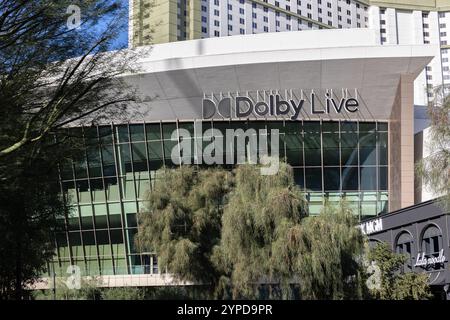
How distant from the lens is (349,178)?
130 ft

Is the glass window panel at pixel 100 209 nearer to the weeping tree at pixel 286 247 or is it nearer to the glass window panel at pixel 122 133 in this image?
the glass window panel at pixel 122 133

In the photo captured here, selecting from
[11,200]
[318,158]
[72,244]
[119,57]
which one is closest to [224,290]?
[11,200]

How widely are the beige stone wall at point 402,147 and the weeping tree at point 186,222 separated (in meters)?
13.7

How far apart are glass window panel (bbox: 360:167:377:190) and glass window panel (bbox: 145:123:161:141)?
1388 centimetres

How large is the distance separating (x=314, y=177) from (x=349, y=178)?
2.35m

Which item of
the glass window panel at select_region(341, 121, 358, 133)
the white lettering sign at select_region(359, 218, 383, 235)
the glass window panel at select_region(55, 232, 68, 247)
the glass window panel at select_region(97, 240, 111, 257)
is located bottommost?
the glass window panel at select_region(97, 240, 111, 257)

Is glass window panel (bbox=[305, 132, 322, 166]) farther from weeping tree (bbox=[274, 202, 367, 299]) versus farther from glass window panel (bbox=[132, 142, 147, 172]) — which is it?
weeping tree (bbox=[274, 202, 367, 299])

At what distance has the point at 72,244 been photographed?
42438 mm

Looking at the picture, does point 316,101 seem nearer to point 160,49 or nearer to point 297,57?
point 297,57

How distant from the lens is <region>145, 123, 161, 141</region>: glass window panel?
40.0m

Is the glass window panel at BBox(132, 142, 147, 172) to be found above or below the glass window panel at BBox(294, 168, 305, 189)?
above

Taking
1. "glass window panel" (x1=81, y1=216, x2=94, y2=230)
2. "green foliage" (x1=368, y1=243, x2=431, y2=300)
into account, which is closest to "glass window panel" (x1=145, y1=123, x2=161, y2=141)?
"glass window panel" (x1=81, y1=216, x2=94, y2=230)

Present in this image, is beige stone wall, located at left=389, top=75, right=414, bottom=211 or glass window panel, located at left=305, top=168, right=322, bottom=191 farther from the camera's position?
glass window panel, located at left=305, top=168, right=322, bottom=191

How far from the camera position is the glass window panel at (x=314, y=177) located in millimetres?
39438
